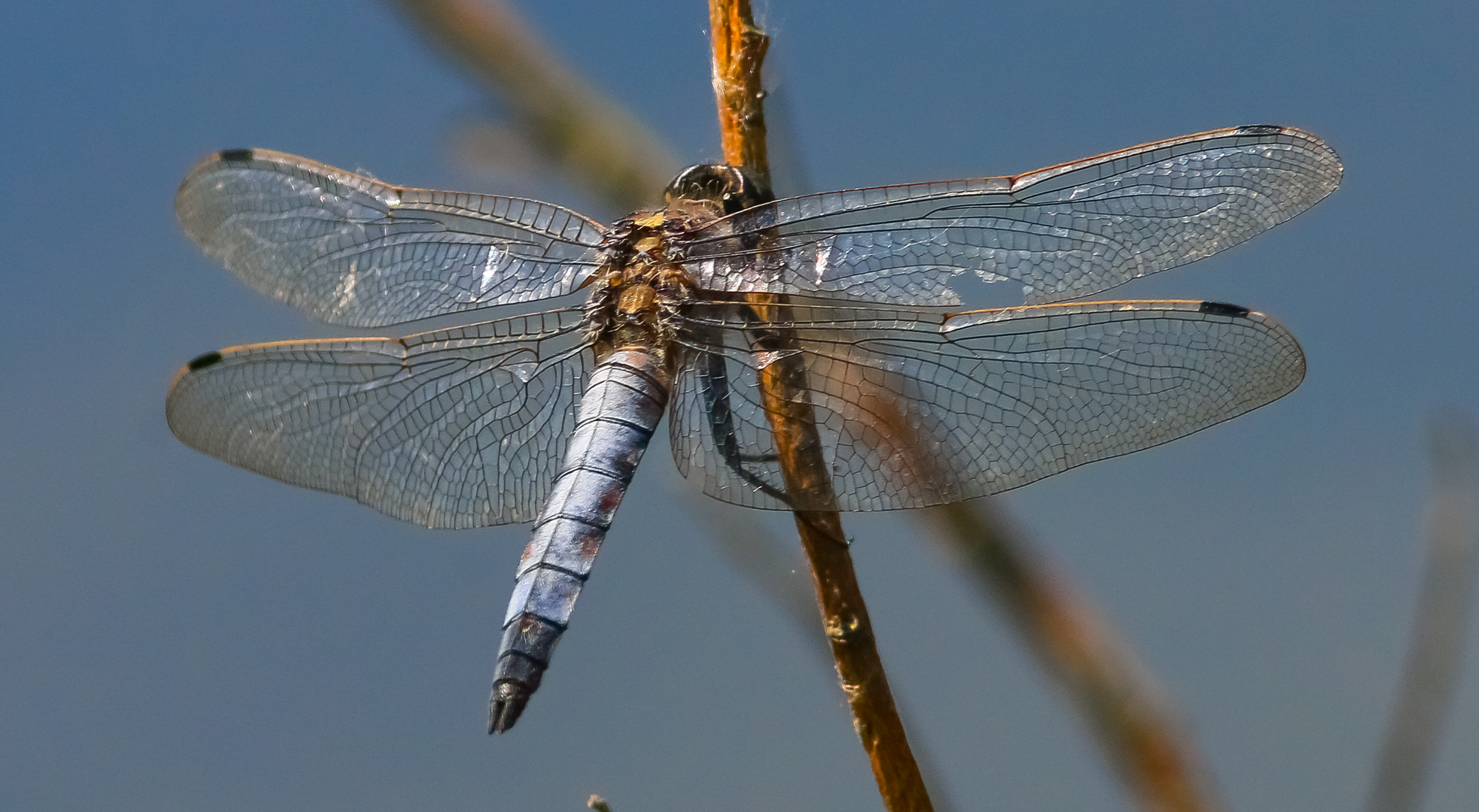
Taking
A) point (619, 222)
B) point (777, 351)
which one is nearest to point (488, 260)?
point (619, 222)

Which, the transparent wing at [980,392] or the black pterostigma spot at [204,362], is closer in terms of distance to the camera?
the transparent wing at [980,392]

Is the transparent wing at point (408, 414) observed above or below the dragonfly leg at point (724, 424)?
above

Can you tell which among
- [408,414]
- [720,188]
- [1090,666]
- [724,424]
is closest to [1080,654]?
[1090,666]

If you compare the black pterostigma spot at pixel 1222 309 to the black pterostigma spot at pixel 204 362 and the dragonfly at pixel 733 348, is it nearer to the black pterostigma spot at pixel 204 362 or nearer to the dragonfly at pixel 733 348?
the dragonfly at pixel 733 348

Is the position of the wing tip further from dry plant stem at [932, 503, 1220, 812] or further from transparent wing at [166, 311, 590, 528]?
dry plant stem at [932, 503, 1220, 812]

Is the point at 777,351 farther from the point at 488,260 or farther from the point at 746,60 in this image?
the point at 488,260

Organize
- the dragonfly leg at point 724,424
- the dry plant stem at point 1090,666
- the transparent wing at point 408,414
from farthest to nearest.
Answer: the transparent wing at point 408,414
the dragonfly leg at point 724,424
the dry plant stem at point 1090,666

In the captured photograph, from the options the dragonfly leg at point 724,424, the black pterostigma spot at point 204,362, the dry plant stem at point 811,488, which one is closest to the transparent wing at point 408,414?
the black pterostigma spot at point 204,362
